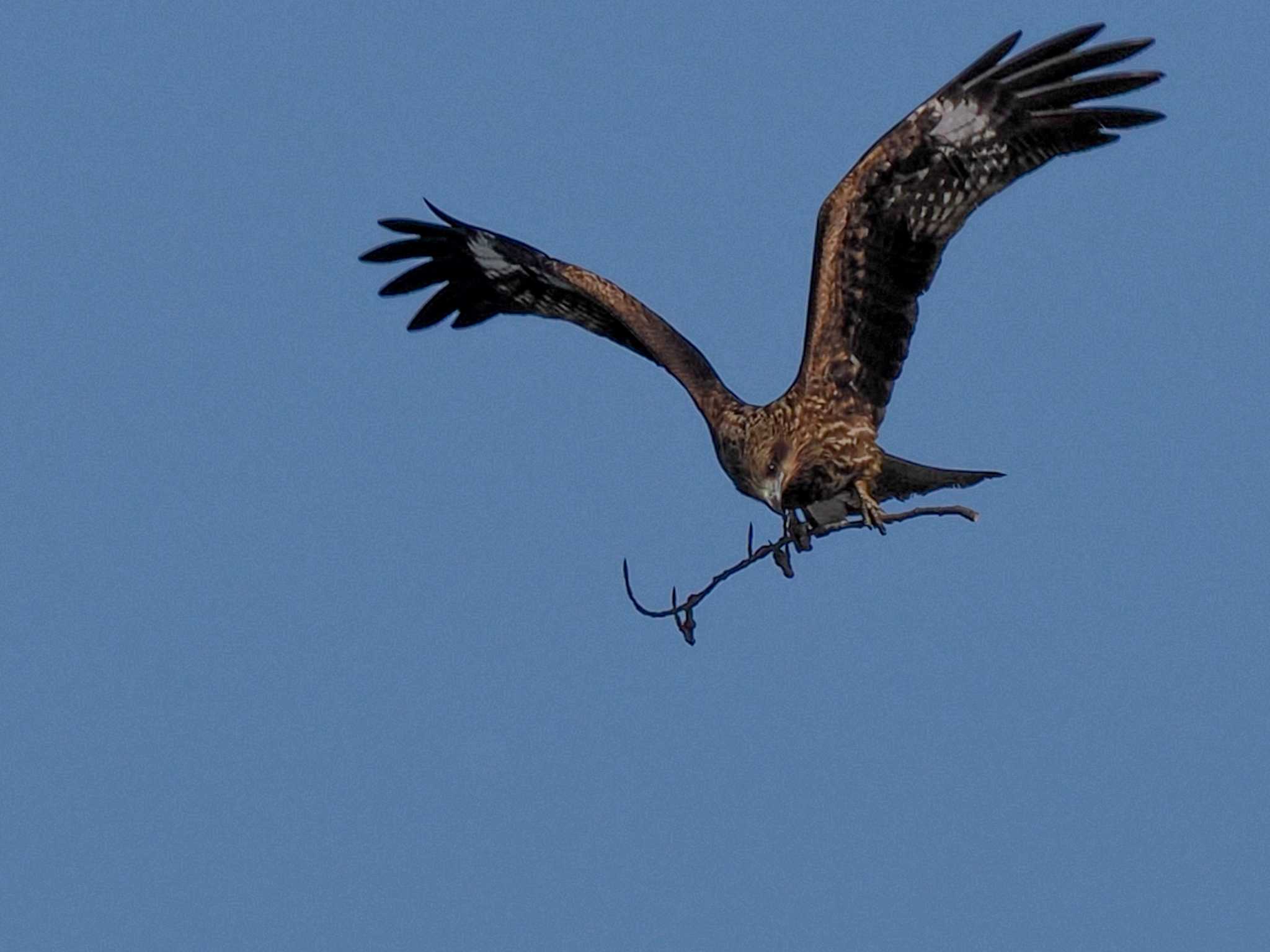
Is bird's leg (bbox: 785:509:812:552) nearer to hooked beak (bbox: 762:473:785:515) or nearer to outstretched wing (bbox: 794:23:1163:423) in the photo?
hooked beak (bbox: 762:473:785:515)

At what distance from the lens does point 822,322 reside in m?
15.7

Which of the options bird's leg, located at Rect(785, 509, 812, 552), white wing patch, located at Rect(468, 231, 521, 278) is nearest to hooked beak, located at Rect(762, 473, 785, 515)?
bird's leg, located at Rect(785, 509, 812, 552)

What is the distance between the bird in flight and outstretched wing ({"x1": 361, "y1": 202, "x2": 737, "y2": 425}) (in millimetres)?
720

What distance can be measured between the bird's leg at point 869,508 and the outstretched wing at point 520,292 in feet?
3.82

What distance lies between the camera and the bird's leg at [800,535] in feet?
49.0

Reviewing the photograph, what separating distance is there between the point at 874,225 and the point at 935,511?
2333 mm

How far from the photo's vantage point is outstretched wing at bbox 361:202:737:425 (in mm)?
16764

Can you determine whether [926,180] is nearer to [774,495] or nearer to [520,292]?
[774,495]

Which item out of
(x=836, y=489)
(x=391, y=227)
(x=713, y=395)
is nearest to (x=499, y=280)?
(x=391, y=227)

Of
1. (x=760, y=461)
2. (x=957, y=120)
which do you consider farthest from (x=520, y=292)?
(x=957, y=120)

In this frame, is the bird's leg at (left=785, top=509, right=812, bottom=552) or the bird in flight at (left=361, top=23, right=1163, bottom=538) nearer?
the bird's leg at (left=785, top=509, right=812, bottom=552)

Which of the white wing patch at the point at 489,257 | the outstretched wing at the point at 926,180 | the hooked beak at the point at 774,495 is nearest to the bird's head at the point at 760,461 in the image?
the hooked beak at the point at 774,495

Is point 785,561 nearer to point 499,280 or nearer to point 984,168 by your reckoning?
point 984,168

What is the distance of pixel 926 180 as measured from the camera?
15.6m
